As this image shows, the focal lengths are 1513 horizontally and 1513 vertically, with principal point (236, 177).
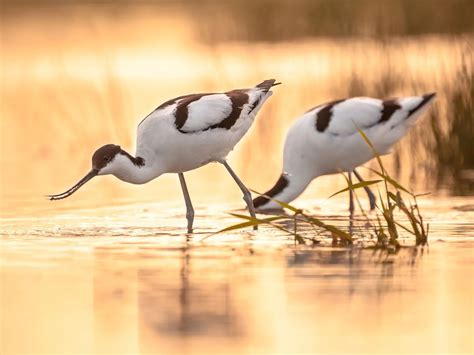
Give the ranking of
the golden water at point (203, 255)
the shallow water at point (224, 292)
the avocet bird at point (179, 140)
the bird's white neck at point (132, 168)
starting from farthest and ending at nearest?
the avocet bird at point (179, 140)
the bird's white neck at point (132, 168)
the golden water at point (203, 255)
the shallow water at point (224, 292)

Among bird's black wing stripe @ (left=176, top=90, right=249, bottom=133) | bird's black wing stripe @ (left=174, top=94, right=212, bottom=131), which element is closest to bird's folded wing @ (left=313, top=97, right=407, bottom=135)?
bird's black wing stripe @ (left=176, top=90, right=249, bottom=133)

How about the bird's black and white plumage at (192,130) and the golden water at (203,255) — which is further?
the bird's black and white plumage at (192,130)

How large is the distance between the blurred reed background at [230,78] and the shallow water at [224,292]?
226 centimetres

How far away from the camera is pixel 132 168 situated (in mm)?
10125

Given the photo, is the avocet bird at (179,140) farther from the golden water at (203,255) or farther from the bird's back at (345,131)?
the bird's back at (345,131)

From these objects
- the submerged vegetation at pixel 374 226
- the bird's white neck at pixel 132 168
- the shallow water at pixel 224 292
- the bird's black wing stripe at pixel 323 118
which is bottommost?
the shallow water at pixel 224 292

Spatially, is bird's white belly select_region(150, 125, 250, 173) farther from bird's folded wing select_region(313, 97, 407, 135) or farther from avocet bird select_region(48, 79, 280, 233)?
bird's folded wing select_region(313, 97, 407, 135)

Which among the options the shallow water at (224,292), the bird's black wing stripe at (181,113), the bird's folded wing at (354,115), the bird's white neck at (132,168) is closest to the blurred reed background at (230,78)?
the bird's folded wing at (354,115)

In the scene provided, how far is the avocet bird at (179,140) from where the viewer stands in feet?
33.1

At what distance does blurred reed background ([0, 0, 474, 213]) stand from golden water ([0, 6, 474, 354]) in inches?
2.0

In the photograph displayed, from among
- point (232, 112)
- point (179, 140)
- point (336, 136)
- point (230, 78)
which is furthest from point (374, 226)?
point (230, 78)

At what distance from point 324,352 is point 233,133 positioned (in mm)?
4627

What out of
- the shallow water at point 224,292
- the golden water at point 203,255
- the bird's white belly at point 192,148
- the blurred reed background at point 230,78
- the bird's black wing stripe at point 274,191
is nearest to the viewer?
the shallow water at point 224,292

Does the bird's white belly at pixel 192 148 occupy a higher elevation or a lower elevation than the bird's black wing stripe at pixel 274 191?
higher
